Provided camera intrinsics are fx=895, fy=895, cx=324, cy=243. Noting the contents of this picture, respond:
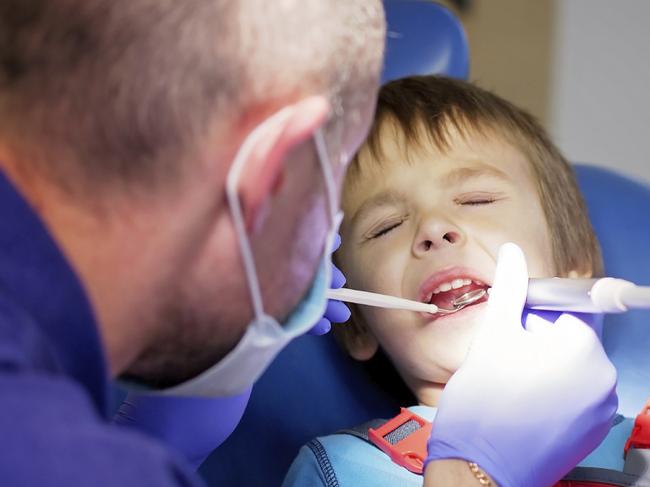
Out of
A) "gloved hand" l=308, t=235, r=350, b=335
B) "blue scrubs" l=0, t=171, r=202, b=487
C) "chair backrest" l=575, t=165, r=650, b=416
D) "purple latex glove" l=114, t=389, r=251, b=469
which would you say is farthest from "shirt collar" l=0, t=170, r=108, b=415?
"chair backrest" l=575, t=165, r=650, b=416

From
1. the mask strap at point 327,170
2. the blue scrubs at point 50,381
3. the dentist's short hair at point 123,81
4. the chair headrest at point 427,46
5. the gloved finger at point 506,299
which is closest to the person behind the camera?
the blue scrubs at point 50,381

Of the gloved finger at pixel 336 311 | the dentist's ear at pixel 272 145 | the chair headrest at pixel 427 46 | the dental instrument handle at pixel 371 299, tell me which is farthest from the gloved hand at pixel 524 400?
the chair headrest at pixel 427 46

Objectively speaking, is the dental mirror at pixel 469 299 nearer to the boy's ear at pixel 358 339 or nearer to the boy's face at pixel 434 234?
the boy's face at pixel 434 234

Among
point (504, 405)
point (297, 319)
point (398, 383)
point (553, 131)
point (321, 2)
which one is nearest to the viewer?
point (321, 2)

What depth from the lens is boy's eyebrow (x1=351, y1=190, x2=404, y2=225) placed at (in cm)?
143

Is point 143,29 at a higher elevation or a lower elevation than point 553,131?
higher

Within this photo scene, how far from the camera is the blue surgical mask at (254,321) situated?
2.50 feet

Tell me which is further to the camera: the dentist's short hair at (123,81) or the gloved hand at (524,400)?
the gloved hand at (524,400)

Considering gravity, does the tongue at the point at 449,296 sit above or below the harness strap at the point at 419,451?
above

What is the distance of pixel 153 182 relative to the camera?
72cm

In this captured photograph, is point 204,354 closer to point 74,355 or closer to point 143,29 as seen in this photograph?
point 74,355

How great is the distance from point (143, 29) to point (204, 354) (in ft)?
1.03

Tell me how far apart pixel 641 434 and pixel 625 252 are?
0.46 meters

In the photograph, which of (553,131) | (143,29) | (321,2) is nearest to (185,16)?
(143,29)
